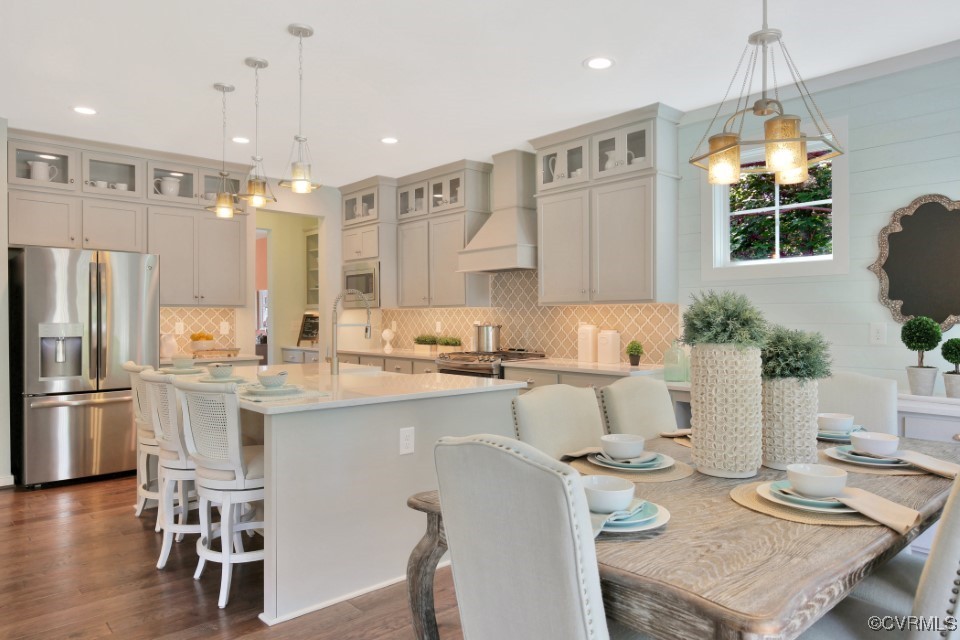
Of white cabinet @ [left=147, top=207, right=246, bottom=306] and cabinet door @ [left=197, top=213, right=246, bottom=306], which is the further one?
cabinet door @ [left=197, top=213, right=246, bottom=306]

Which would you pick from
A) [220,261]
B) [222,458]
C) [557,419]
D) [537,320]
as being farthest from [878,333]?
[220,261]

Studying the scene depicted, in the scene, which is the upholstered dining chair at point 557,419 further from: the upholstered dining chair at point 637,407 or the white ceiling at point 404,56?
the white ceiling at point 404,56

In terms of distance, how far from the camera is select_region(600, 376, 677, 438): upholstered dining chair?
250cm

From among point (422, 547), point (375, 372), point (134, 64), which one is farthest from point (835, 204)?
point (134, 64)

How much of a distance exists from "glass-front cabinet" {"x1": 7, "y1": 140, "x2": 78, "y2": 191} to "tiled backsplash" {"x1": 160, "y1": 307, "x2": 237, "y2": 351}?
1349 millimetres

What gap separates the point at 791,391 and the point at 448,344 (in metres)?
4.54

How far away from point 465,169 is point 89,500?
12.7ft

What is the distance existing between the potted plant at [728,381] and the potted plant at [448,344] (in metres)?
4.38

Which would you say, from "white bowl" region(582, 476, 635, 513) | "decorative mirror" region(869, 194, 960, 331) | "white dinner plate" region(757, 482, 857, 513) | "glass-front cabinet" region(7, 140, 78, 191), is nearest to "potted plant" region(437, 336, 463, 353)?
"glass-front cabinet" region(7, 140, 78, 191)

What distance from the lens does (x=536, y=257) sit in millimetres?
5203

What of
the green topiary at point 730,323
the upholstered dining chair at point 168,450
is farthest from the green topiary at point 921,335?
the upholstered dining chair at point 168,450

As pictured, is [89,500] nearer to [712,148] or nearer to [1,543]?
[1,543]

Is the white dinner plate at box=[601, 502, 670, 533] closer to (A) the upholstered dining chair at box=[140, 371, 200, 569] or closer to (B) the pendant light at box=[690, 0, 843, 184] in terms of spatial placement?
(B) the pendant light at box=[690, 0, 843, 184]

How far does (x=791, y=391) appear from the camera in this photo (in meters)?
1.82
